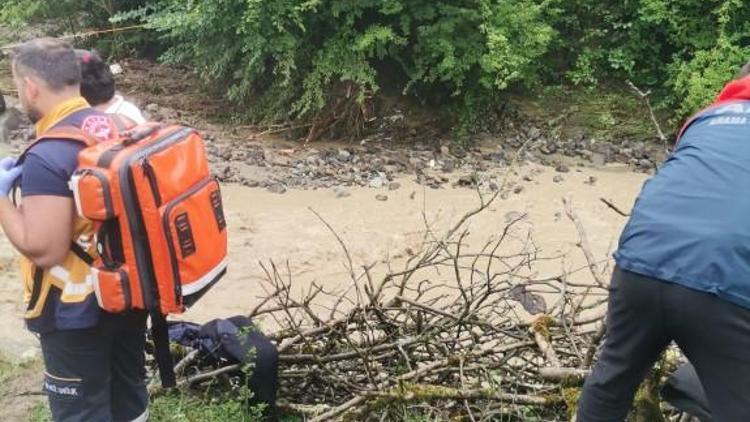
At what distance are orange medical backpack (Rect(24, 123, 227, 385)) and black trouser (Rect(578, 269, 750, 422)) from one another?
1293mm

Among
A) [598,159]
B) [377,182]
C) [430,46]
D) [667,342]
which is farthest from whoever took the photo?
[598,159]

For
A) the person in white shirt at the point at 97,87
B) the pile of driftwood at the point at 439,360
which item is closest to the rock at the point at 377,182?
the pile of driftwood at the point at 439,360

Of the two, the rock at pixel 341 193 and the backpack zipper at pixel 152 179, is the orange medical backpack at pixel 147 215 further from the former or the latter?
the rock at pixel 341 193

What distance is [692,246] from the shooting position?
2.11 m

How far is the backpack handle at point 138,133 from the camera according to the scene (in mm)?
2490

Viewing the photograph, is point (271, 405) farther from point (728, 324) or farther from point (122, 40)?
point (122, 40)

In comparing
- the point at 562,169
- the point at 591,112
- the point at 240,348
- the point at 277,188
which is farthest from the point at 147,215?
the point at 591,112

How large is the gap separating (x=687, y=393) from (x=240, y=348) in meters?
1.73

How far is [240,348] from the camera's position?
3.32 meters

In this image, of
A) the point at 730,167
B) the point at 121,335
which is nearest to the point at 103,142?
the point at 121,335

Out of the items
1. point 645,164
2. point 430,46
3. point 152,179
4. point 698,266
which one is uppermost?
point 152,179

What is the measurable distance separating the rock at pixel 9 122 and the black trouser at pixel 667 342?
8.54 metres

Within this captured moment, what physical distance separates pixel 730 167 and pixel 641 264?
1.14ft

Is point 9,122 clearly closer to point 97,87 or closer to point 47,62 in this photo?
point 97,87
